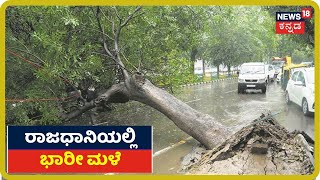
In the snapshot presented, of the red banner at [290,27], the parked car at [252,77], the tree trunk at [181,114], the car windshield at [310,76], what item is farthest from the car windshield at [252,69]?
the red banner at [290,27]

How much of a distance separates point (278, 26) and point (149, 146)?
6.79 ft

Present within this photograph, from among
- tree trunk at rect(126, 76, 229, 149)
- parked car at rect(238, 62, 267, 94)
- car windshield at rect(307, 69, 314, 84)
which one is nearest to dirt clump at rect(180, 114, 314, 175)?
tree trunk at rect(126, 76, 229, 149)

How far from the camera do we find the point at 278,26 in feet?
14.0

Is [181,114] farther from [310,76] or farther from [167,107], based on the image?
[310,76]

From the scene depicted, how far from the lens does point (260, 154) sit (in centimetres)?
466

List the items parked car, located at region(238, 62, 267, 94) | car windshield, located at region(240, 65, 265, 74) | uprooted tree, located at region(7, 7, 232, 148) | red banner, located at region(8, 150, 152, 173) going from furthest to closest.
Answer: parked car, located at region(238, 62, 267, 94) → car windshield, located at region(240, 65, 265, 74) → uprooted tree, located at region(7, 7, 232, 148) → red banner, located at region(8, 150, 152, 173)

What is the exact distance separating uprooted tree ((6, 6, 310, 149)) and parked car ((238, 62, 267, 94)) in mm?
297

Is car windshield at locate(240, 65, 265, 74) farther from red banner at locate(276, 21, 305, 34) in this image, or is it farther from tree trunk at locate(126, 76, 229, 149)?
red banner at locate(276, 21, 305, 34)

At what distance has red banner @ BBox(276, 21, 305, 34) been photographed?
420 cm

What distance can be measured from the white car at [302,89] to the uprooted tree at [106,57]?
686mm

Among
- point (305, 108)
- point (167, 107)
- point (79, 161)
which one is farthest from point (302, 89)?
point (79, 161)

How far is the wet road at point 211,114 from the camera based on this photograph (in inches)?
189

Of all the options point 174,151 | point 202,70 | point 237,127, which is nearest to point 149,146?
point 174,151

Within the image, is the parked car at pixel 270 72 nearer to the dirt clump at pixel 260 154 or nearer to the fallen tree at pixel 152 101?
the dirt clump at pixel 260 154
